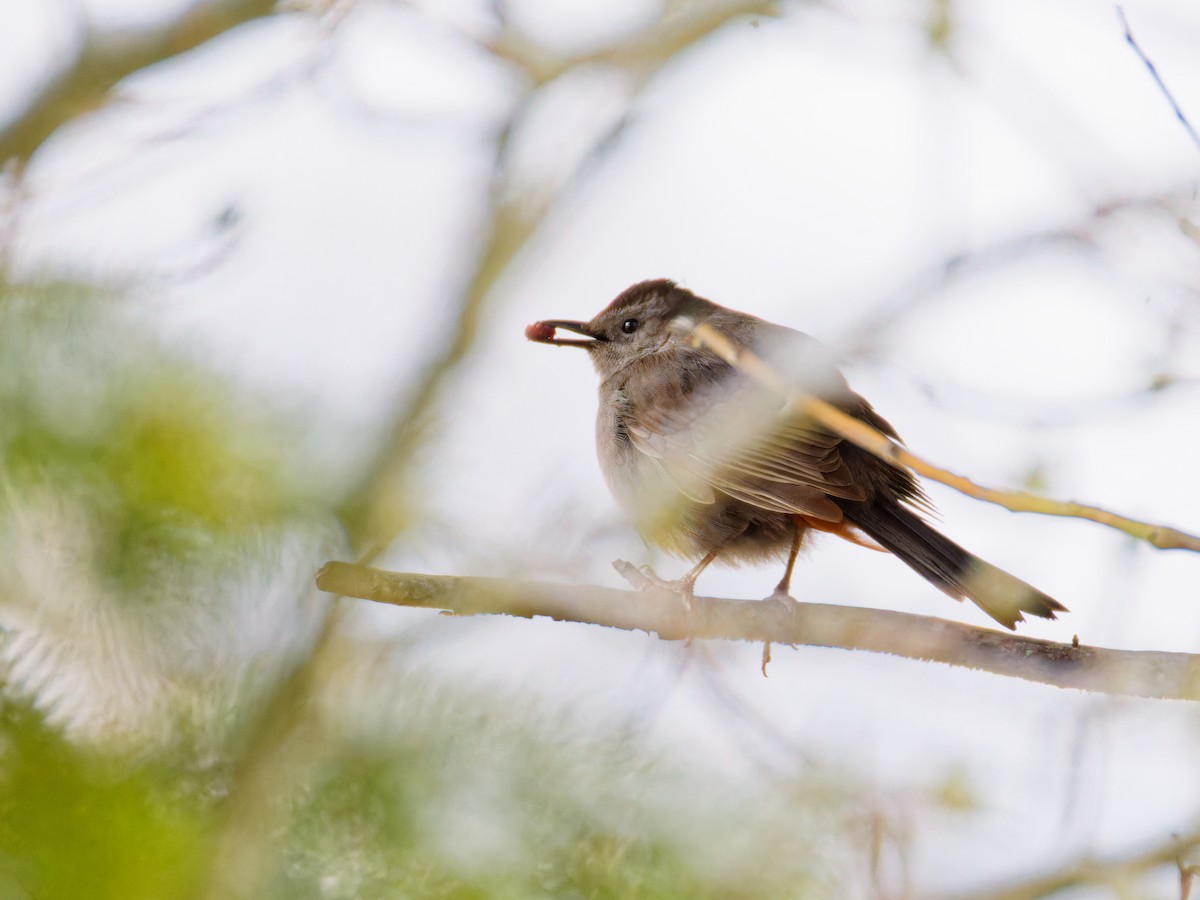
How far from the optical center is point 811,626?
2998mm

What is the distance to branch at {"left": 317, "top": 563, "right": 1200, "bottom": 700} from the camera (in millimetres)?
2117

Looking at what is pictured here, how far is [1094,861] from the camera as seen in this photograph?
2221mm

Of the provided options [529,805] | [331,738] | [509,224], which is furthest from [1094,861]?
[509,224]

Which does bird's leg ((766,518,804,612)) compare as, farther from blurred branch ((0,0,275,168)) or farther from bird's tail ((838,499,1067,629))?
blurred branch ((0,0,275,168))

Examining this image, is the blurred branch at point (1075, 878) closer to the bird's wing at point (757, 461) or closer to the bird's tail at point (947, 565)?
the bird's tail at point (947, 565)

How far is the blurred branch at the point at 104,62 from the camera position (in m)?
2.94

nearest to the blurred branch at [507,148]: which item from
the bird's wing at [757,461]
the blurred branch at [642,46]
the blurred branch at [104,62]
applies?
the blurred branch at [642,46]

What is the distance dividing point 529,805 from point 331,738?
0.25 meters

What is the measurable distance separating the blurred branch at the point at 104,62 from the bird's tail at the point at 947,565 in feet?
7.47

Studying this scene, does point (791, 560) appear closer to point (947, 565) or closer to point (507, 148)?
point (947, 565)

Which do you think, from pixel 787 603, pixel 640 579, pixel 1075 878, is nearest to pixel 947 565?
pixel 787 603

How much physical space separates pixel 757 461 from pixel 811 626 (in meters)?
0.83

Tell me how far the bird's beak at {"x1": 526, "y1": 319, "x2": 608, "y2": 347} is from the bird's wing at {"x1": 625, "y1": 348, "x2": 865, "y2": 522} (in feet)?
3.11

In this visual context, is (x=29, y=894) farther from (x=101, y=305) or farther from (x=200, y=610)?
(x=101, y=305)
